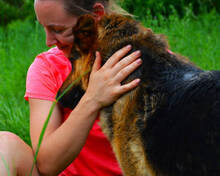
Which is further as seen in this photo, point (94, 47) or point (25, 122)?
point (25, 122)

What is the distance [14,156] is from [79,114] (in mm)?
518

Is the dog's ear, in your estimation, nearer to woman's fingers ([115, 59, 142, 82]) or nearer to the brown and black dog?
the brown and black dog

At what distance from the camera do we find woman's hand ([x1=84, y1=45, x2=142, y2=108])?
2.32 metres

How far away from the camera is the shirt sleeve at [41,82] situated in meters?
2.79

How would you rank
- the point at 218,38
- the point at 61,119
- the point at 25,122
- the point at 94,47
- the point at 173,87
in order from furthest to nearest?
1. the point at 218,38
2. the point at 25,122
3. the point at 61,119
4. the point at 94,47
5. the point at 173,87

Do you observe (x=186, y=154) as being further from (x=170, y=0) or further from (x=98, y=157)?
(x=170, y=0)

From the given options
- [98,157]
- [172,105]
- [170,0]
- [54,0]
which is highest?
[54,0]

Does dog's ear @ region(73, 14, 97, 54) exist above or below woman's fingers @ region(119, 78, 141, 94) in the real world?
above

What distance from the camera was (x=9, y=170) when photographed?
250cm

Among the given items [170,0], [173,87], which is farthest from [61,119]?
[170,0]

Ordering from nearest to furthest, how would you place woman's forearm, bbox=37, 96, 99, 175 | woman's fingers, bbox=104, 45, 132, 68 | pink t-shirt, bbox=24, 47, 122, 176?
woman's fingers, bbox=104, 45, 132, 68, woman's forearm, bbox=37, 96, 99, 175, pink t-shirt, bbox=24, 47, 122, 176

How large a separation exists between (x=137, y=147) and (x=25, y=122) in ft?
6.57

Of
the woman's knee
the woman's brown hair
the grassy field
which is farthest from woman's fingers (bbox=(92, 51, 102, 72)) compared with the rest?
the grassy field

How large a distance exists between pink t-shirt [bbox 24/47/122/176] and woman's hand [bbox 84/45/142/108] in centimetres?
45
